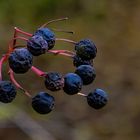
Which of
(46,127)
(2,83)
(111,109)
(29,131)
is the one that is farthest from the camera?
(111,109)

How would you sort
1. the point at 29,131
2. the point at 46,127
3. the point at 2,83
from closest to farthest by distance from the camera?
the point at 2,83 < the point at 29,131 < the point at 46,127

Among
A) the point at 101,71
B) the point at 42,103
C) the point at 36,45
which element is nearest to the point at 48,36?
the point at 36,45

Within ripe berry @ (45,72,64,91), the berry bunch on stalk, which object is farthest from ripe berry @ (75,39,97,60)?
ripe berry @ (45,72,64,91)

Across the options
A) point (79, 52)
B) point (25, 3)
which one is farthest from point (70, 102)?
point (79, 52)

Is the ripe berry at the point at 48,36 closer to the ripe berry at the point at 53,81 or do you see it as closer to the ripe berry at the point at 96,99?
the ripe berry at the point at 53,81

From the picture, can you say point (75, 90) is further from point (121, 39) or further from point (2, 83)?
point (121, 39)

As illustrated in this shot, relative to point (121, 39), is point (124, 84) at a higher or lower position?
lower
